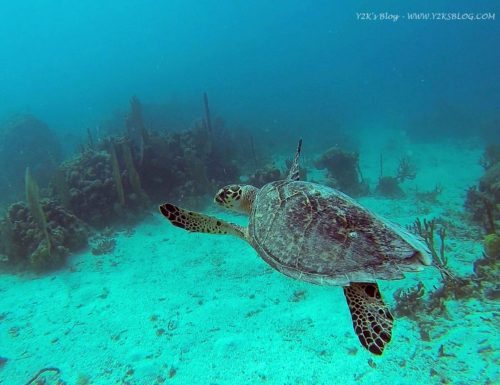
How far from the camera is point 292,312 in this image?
4957mm

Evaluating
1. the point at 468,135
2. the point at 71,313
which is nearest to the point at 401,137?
the point at 468,135

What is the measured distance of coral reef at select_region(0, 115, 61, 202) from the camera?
15.4 meters

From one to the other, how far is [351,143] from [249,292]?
57.4 feet

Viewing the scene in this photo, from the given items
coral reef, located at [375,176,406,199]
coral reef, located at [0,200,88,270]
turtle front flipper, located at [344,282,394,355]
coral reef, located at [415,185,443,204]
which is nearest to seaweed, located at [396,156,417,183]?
coral reef, located at [375,176,406,199]

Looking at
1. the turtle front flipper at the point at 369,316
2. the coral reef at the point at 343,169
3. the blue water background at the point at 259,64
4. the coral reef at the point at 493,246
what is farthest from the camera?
the blue water background at the point at 259,64

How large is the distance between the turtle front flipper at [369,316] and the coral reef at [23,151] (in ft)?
49.4

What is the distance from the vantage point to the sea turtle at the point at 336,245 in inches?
102

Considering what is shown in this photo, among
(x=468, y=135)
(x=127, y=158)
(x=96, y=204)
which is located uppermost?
(x=127, y=158)

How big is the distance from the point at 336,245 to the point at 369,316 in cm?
65

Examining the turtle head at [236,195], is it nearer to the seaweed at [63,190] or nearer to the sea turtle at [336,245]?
the sea turtle at [336,245]

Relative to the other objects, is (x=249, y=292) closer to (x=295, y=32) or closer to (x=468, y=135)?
(x=468, y=135)

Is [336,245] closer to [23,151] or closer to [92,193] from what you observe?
[92,193]

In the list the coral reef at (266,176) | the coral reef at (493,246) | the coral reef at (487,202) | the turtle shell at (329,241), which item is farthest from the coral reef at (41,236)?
the coral reef at (487,202)

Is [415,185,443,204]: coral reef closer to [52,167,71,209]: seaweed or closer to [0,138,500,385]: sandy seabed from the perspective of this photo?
[0,138,500,385]: sandy seabed
